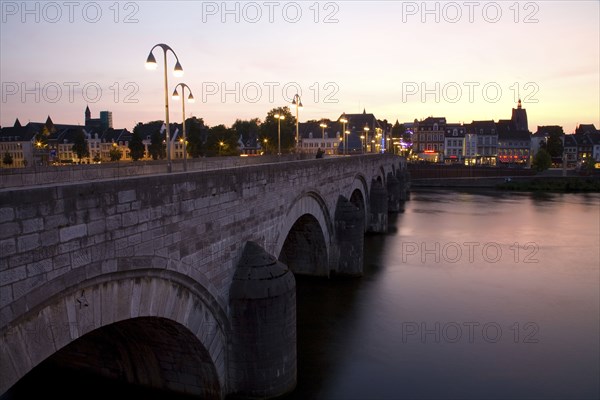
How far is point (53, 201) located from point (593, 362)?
15.9 m

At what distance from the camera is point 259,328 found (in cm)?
1089

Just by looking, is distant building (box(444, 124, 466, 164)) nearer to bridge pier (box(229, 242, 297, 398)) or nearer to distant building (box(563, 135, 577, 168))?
distant building (box(563, 135, 577, 168))

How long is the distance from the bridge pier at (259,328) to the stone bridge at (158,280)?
0.08 feet

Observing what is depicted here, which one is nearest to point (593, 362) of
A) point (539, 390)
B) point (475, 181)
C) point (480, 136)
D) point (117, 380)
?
point (539, 390)

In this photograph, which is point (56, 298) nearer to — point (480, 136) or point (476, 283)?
point (476, 283)

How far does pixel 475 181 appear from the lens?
255 feet

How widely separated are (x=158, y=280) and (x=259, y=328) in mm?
3298

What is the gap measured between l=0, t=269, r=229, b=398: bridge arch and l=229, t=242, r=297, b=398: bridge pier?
35cm

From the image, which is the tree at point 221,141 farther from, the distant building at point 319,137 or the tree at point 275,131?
the distant building at point 319,137

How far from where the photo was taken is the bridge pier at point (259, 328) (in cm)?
1088

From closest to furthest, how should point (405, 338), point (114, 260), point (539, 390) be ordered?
point (114, 260)
point (539, 390)
point (405, 338)
